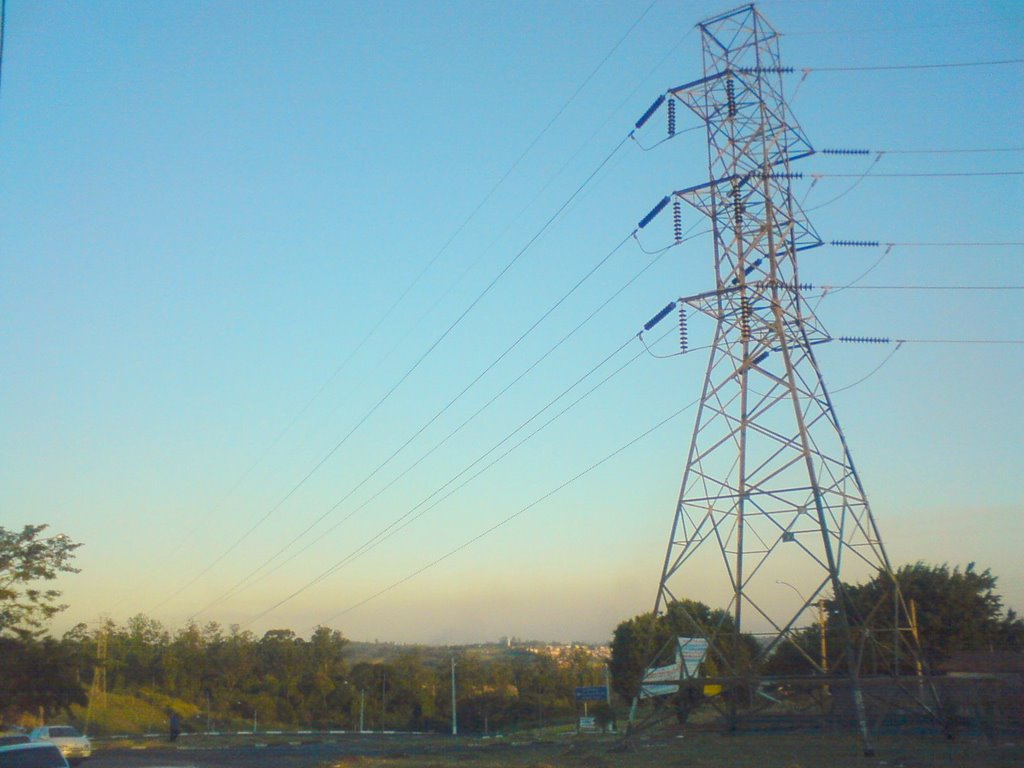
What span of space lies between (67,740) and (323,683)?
70268mm

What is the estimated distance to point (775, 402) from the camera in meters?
27.8

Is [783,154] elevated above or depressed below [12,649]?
above

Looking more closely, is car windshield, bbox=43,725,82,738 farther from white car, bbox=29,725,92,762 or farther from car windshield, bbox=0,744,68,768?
car windshield, bbox=0,744,68,768

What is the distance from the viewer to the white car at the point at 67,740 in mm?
37109

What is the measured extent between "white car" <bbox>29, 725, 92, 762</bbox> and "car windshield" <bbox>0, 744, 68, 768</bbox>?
19151mm

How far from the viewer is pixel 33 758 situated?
58.7ft

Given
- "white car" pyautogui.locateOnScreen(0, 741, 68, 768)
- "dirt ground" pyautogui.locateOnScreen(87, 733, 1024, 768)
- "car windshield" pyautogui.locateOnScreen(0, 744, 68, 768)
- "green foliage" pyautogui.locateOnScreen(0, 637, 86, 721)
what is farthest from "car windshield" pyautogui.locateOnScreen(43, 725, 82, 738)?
"car windshield" pyautogui.locateOnScreen(0, 744, 68, 768)

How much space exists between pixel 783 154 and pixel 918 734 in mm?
16675

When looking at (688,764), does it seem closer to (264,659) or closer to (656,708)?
(656,708)

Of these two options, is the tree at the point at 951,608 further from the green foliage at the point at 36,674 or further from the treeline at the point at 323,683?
the treeline at the point at 323,683

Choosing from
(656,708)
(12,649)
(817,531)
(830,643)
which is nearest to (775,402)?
(817,531)

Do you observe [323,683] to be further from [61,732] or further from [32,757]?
[32,757]

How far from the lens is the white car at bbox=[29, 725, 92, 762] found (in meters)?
37.1

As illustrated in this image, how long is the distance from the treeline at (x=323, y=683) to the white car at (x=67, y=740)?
4454 cm
